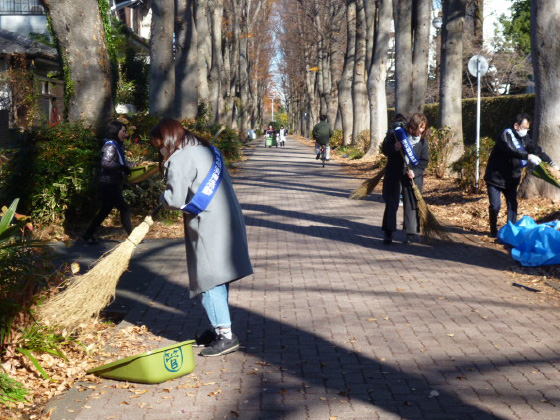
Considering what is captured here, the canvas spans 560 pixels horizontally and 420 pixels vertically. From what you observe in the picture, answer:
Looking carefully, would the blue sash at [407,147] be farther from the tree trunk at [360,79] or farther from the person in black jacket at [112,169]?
the tree trunk at [360,79]

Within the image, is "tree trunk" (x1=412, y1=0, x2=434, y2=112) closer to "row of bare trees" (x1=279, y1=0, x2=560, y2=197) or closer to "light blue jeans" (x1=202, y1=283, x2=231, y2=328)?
"row of bare trees" (x1=279, y1=0, x2=560, y2=197)

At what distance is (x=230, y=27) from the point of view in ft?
146

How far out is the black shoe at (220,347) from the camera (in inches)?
227

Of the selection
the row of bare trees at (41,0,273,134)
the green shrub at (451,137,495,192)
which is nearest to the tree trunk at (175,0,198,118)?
the row of bare trees at (41,0,273,134)

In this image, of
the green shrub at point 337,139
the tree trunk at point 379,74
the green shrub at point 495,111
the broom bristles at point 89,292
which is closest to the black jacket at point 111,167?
the broom bristles at point 89,292

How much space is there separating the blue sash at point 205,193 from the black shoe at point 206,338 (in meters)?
1.05

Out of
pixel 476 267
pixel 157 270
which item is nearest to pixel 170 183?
pixel 157 270

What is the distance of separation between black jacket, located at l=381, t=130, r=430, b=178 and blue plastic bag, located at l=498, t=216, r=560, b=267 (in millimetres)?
1632

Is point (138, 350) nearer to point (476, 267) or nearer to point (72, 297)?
point (72, 297)

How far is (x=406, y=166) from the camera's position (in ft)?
35.6

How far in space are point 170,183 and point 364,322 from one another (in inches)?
88.8

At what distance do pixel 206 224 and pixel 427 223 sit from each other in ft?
18.9

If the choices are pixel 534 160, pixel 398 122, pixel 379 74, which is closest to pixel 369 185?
pixel 398 122

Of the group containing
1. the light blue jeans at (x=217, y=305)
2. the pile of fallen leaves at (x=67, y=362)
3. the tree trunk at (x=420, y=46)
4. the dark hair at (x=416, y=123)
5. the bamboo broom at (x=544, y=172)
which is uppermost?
the tree trunk at (x=420, y=46)
